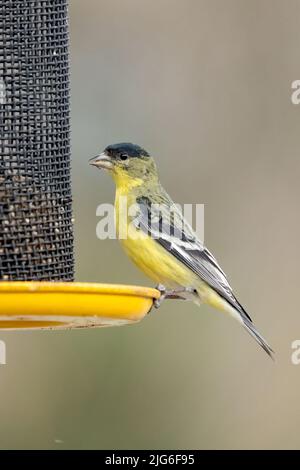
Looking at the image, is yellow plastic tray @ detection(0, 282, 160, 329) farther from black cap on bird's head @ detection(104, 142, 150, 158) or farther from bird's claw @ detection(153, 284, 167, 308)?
black cap on bird's head @ detection(104, 142, 150, 158)

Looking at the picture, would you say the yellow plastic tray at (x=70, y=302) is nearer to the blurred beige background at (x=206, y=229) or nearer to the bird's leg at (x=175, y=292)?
the bird's leg at (x=175, y=292)

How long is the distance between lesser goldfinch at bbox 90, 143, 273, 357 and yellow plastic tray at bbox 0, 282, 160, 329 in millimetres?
1900

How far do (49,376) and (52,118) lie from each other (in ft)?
15.6

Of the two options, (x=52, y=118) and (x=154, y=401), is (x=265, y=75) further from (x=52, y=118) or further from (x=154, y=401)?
(x=52, y=118)

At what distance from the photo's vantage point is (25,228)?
37.0ft

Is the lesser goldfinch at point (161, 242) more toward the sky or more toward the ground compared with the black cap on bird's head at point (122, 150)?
more toward the ground

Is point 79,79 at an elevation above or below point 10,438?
above

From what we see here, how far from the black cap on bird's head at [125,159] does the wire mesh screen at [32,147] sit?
142 cm

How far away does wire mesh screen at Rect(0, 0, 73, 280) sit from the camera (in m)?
11.3

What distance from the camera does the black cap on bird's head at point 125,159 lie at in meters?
13.1

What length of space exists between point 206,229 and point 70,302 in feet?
22.0

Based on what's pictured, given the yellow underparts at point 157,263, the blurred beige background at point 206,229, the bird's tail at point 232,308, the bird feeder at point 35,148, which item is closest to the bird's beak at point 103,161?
the yellow underparts at point 157,263
